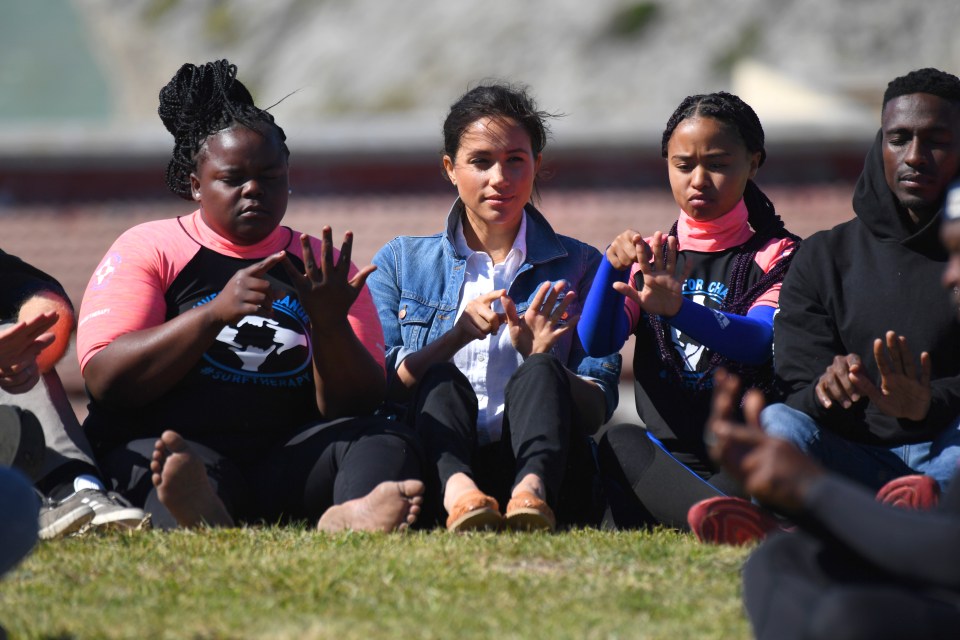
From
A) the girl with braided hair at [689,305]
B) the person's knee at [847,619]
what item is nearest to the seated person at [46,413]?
the girl with braided hair at [689,305]

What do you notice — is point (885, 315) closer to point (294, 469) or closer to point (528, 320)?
point (528, 320)

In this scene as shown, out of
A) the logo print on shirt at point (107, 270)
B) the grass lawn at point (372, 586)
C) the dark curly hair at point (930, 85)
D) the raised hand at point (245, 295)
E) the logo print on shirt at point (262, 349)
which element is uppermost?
the dark curly hair at point (930, 85)

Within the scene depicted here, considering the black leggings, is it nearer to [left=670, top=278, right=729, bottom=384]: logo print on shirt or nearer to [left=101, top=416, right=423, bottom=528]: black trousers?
[left=670, top=278, right=729, bottom=384]: logo print on shirt

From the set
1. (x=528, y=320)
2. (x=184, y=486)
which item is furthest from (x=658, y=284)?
(x=184, y=486)

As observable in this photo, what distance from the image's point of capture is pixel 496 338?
5168mm

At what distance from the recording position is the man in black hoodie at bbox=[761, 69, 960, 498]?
4.36 metres

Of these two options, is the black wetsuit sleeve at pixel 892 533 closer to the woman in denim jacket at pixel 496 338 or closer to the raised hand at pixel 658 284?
the woman in denim jacket at pixel 496 338

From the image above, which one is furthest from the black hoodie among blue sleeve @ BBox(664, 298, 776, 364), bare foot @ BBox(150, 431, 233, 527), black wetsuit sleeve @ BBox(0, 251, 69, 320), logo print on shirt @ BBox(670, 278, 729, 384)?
black wetsuit sleeve @ BBox(0, 251, 69, 320)

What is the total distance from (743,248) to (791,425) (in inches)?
40.3

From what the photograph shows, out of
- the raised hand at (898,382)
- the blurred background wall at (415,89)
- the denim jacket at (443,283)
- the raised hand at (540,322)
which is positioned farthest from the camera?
the blurred background wall at (415,89)

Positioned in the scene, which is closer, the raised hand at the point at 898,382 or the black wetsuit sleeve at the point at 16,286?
the raised hand at the point at 898,382

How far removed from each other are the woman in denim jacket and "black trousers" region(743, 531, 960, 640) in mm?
1501

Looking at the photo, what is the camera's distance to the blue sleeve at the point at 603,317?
4871 mm

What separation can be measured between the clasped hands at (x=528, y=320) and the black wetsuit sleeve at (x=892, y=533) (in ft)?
7.55
